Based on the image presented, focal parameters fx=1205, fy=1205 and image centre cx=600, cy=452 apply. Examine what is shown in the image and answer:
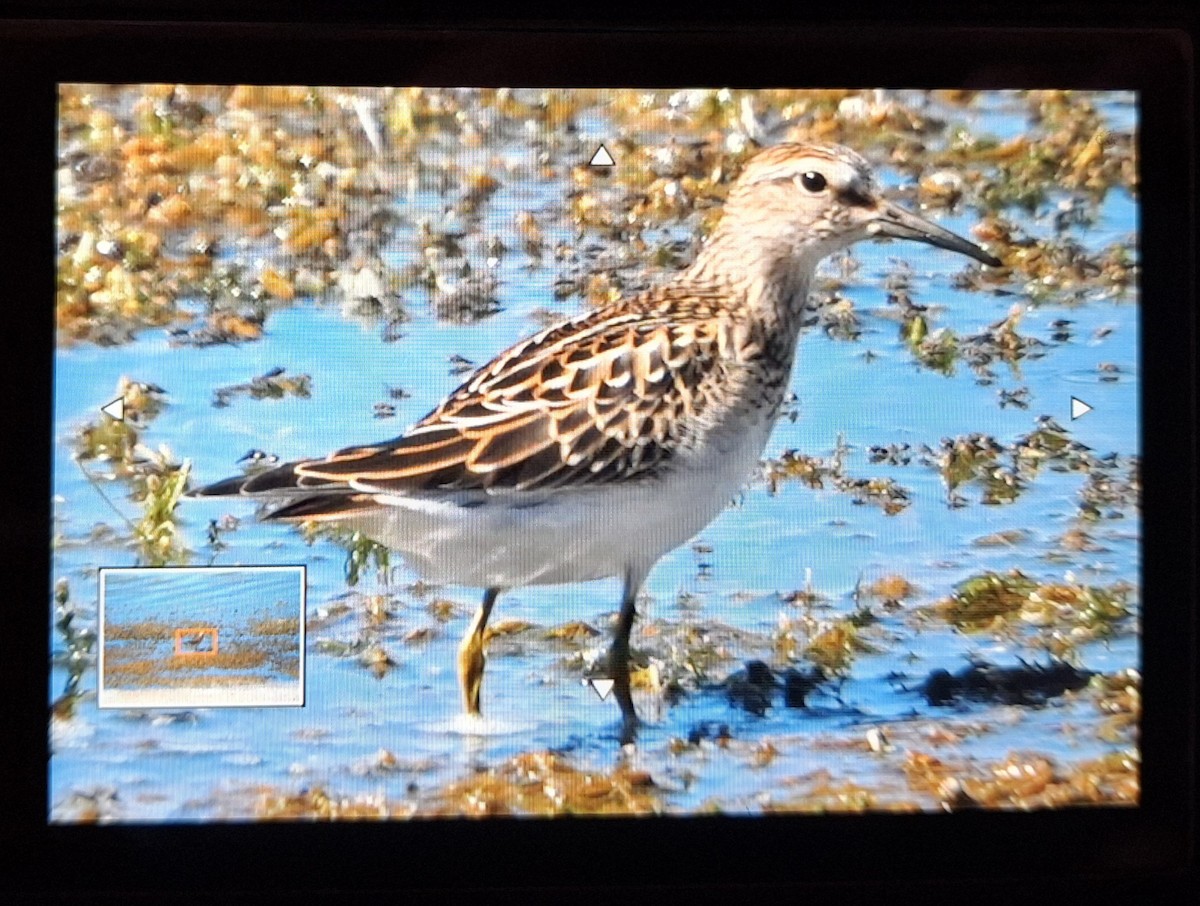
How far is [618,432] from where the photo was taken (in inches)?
45.4

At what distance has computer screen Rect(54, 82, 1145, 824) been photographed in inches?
45.5

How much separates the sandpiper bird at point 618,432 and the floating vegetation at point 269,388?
2.7 inches

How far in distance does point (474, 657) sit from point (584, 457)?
222 millimetres

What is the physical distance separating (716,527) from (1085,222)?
1.58 feet

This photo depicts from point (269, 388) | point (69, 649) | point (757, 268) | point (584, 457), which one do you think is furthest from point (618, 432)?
point (69, 649)

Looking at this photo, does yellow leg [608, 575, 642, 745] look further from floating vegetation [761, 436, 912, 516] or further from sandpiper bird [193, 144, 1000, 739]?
floating vegetation [761, 436, 912, 516]

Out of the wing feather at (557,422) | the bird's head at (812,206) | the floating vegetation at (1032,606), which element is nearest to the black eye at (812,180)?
the bird's head at (812,206)

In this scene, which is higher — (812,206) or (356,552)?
(812,206)

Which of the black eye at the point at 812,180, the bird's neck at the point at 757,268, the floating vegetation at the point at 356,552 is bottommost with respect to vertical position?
the floating vegetation at the point at 356,552

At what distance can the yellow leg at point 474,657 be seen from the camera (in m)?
1.16

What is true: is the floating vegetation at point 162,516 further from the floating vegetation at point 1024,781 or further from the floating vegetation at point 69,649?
the floating vegetation at point 1024,781

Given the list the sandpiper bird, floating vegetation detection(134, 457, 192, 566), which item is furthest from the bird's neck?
floating vegetation detection(134, 457, 192, 566)

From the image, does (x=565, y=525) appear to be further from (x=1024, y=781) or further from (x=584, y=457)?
(x=1024, y=781)

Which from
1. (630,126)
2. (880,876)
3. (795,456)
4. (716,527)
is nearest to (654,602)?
(716,527)
